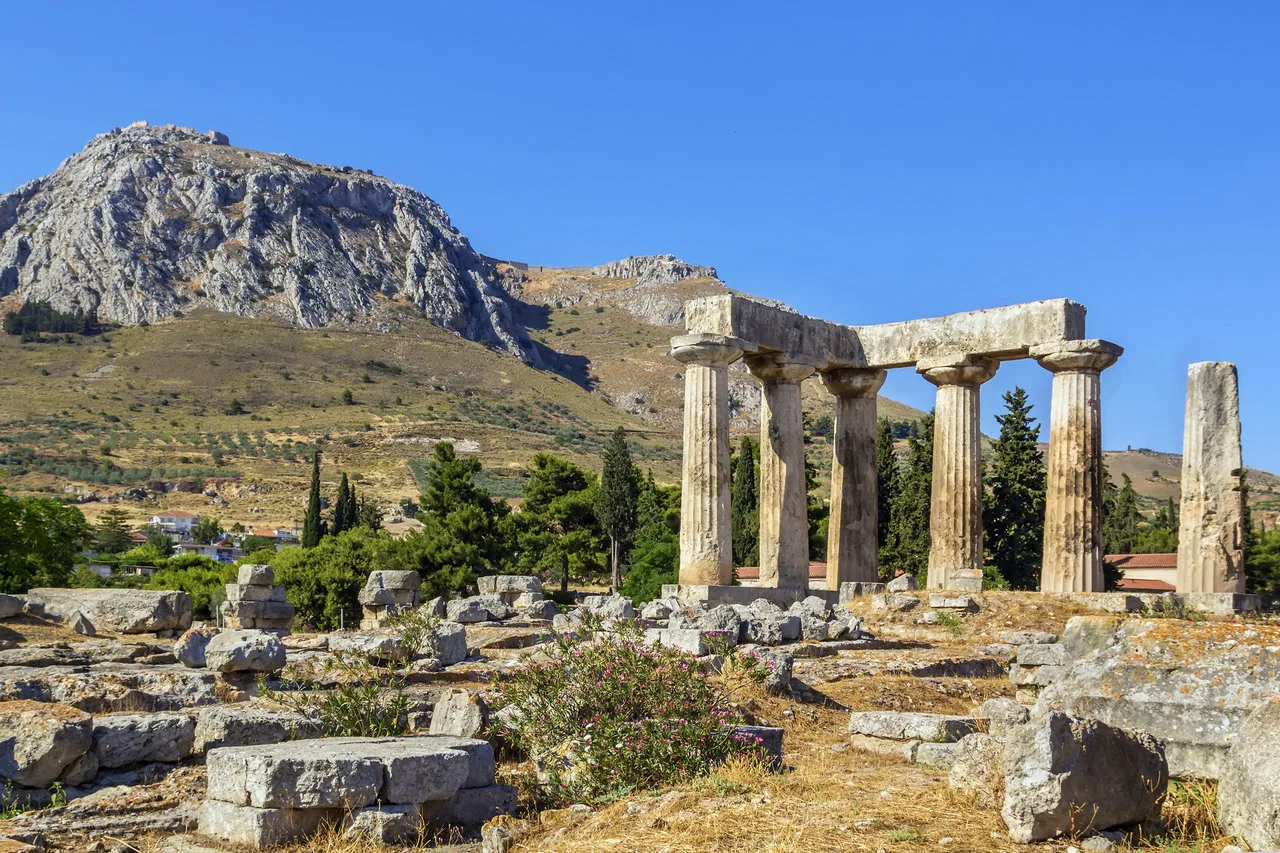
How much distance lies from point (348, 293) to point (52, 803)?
551 ft

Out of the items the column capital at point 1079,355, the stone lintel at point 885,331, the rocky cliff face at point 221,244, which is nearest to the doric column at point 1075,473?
the column capital at point 1079,355

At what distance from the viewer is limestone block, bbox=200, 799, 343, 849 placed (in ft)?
25.5

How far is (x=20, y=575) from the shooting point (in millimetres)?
34062

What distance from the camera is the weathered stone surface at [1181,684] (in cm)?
728

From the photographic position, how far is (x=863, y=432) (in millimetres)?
27891

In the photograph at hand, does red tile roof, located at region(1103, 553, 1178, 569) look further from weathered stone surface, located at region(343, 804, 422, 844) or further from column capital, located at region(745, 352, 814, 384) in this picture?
weathered stone surface, located at region(343, 804, 422, 844)

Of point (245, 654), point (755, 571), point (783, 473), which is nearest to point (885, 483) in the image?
point (755, 571)

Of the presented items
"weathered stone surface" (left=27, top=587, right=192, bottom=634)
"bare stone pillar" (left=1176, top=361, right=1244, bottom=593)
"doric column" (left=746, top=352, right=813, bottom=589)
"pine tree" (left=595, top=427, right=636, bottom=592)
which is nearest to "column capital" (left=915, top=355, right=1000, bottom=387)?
"doric column" (left=746, top=352, right=813, bottom=589)

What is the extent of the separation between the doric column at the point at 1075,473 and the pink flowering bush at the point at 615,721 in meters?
15.8

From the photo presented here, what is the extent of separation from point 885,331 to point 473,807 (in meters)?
20.1

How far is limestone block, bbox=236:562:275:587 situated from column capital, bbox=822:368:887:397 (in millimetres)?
12256

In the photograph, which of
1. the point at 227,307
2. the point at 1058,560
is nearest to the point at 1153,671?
the point at 1058,560

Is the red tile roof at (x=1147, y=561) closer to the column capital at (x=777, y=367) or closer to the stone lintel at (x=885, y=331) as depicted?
the stone lintel at (x=885, y=331)

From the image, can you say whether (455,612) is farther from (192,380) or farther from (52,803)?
(192,380)
